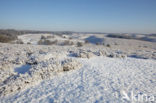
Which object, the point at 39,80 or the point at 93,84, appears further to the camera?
the point at 39,80

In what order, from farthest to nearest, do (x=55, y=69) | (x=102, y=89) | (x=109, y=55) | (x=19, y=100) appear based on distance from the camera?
1. (x=109, y=55)
2. (x=55, y=69)
3. (x=102, y=89)
4. (x=19, y=100)

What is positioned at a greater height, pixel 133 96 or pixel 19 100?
pixel 133 96

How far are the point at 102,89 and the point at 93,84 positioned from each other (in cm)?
67

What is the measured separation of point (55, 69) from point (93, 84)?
10.5ft

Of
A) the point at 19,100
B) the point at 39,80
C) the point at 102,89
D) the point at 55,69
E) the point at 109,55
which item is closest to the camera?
the point at 19,100

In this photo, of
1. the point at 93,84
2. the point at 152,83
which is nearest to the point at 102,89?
the point at 93,84

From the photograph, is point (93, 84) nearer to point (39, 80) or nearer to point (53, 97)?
point (53, 97)

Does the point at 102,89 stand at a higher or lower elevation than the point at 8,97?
higher

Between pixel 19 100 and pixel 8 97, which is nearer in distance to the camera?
pixel 19 100

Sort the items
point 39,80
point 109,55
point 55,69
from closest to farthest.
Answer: point 39,80 → point 55,69 → point 109,55

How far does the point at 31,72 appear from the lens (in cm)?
638

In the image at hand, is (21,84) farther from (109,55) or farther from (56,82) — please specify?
(109,55)

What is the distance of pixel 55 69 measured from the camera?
7.10 metres

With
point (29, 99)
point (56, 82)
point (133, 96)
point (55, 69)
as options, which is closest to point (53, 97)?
point (29, 99)
